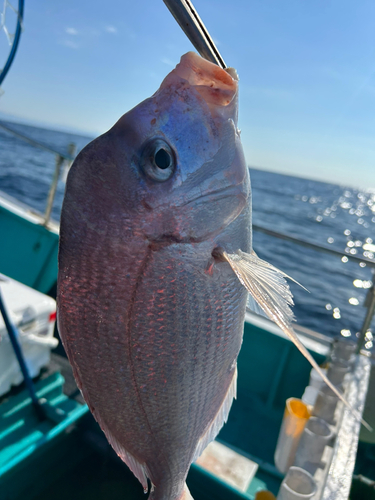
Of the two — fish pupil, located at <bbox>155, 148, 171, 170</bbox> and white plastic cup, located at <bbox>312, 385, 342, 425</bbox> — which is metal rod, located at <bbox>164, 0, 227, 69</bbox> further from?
white plastic cup, located at <bbox>312, 385, 342, 425</bbox>

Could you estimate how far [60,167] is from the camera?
455cm

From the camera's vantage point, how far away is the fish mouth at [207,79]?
0.97 meters

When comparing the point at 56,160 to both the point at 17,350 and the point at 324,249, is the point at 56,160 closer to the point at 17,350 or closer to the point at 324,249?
the point at 17,350

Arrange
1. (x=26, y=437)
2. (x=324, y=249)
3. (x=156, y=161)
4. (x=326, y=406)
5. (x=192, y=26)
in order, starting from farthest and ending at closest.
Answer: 1. (x=324, y=249)
2. (x=326, y=406)
3. (x=26, y=437)
4. (x=156, y=161)
5. (x=192, y=26)

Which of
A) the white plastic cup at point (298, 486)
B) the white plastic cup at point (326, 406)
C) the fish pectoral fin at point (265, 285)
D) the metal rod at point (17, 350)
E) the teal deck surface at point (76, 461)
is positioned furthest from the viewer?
the white plastic cup at point (326, 406)

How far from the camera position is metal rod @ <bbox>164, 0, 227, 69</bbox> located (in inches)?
32.3

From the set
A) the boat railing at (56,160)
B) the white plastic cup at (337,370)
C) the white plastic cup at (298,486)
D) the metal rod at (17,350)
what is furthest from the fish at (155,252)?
the boat railing at (56,160)

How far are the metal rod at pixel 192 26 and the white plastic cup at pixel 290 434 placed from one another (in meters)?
2.46

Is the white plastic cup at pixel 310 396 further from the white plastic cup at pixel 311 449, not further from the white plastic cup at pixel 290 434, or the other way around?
the white plastic cup at pixel 311 449

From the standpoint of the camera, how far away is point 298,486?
1891mm

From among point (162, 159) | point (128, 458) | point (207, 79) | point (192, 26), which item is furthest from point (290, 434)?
point (192, 26)

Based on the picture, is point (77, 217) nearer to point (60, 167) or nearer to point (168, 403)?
point (168, 403)

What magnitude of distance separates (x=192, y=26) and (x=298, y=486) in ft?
6.98

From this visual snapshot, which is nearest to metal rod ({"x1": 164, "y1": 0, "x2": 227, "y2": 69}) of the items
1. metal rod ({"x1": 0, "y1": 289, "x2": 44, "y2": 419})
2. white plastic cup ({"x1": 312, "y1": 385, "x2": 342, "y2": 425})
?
metal rod ({"x1": 0, "y1": 289, "x2": 44, "y2": 419})
